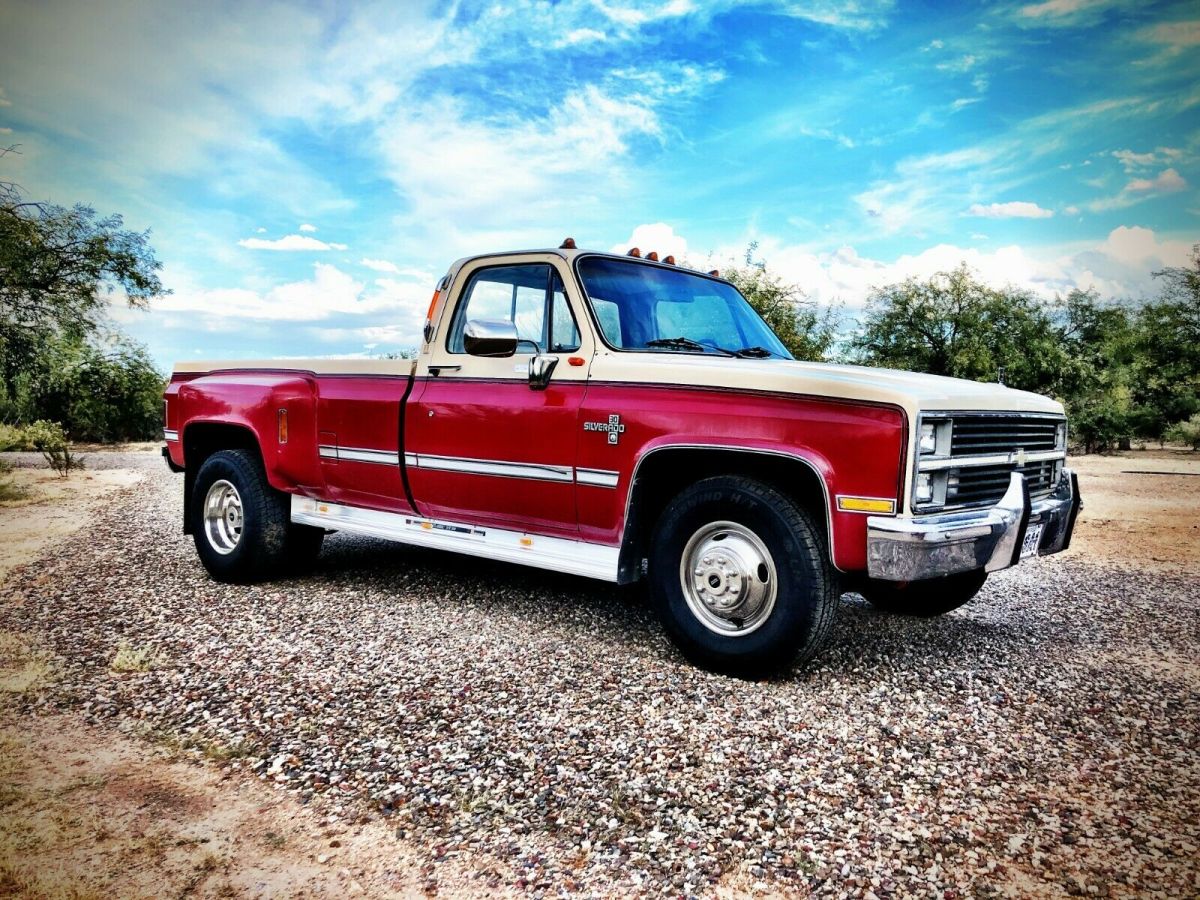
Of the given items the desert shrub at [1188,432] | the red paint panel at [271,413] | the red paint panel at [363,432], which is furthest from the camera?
the desert shrub at [1188,432]

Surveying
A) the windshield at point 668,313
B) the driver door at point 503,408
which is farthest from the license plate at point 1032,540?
the driver door at point 503,408

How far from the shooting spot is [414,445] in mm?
5160

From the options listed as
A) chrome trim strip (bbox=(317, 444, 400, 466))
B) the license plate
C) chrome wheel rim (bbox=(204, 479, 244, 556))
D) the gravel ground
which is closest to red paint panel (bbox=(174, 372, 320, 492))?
chrome trim strip (bbox=(317, 444, 400, 466))

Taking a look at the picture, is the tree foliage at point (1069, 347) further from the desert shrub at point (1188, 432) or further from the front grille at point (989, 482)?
the front grille at point (989, 482)

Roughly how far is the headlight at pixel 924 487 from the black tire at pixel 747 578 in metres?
0.48

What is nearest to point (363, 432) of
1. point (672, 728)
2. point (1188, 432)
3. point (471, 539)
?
point (471, 539)

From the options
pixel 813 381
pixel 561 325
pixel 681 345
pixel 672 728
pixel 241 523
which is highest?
pixel 561 325

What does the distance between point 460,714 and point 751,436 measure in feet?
6.01

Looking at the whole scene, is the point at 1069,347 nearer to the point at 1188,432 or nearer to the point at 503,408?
the point at 1188,432

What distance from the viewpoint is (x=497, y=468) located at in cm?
477

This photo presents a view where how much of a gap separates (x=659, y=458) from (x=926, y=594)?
2174 mm

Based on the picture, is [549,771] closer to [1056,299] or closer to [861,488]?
[861,488]

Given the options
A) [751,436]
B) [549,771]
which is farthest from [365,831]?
[751,436]

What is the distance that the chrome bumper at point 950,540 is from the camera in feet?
11.7
